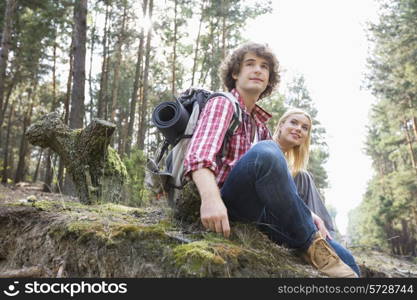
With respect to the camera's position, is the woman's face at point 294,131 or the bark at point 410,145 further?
the bark at point 410,145

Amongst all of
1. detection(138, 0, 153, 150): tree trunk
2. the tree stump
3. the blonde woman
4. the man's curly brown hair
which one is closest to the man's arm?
the man's curly brown hair

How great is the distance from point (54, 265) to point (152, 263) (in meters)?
0.75

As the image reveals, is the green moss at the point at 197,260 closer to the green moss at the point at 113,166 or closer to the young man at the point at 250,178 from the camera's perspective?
the young man at the point at 250,178

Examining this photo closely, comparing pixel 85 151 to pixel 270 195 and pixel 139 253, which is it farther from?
pixel 270 195

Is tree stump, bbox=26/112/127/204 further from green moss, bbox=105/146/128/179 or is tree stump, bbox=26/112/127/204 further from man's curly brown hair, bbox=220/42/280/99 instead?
man's curly brown hair, bbox=220/42/280/99

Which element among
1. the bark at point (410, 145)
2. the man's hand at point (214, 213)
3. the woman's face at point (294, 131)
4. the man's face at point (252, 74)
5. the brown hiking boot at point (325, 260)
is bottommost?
the brown hiking boot at point (325, 260)

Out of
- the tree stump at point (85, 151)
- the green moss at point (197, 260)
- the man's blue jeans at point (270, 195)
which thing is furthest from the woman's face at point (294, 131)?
the green moss at point (197, 260)

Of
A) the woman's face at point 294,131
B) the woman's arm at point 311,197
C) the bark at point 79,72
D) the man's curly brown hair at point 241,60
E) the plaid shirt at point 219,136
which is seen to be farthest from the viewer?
the bark at point 79,72

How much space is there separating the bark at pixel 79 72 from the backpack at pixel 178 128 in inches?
230

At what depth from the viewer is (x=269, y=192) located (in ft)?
7.20

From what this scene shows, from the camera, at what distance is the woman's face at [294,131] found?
12.8ft

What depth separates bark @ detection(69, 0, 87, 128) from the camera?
782 cm

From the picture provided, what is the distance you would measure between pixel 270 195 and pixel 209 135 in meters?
0.57

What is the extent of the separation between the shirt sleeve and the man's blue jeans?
25cm
